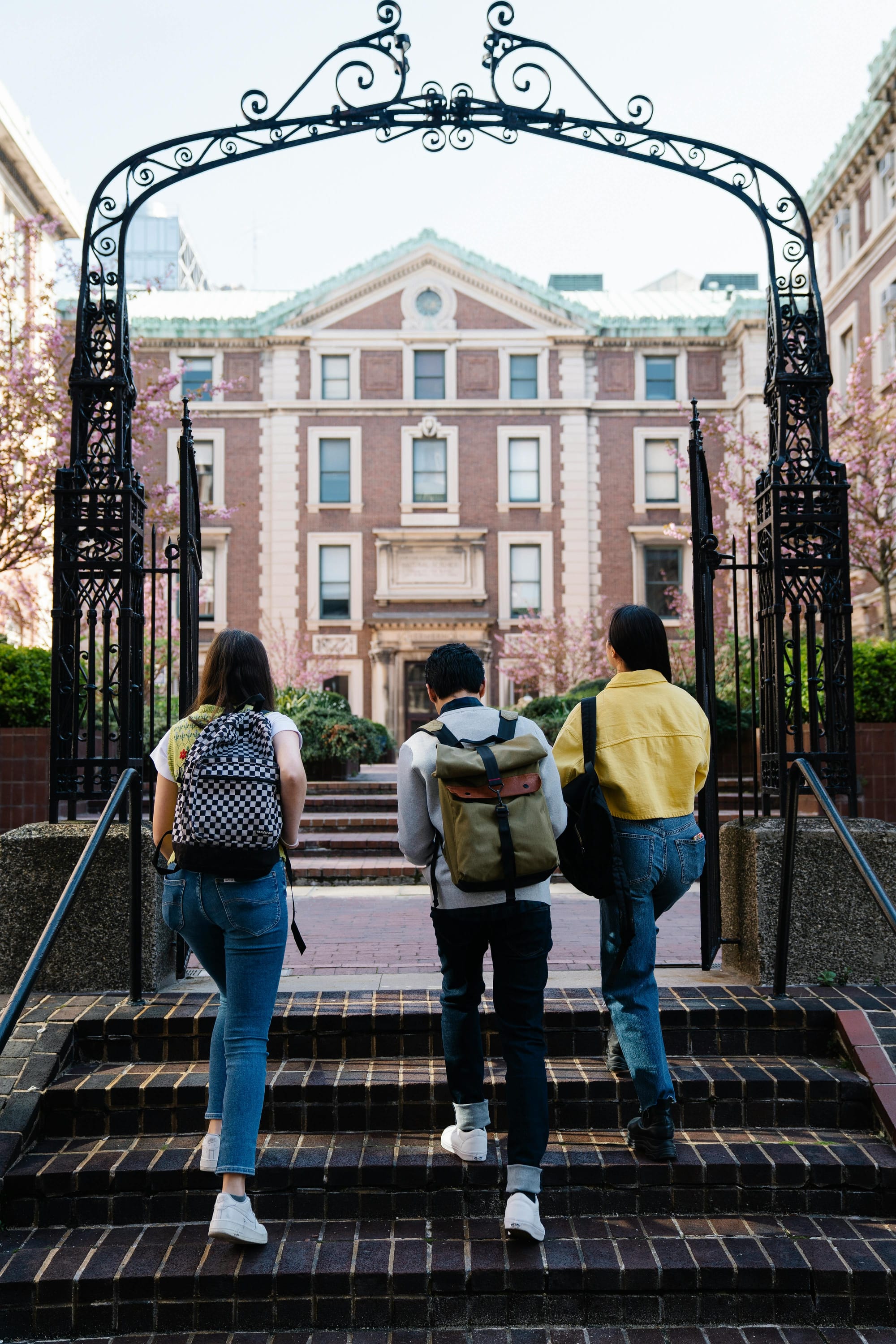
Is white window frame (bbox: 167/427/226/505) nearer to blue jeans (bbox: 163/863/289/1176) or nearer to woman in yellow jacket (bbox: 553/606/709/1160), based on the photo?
woman in yellow jacket (bbox: 553/606/709/1160)

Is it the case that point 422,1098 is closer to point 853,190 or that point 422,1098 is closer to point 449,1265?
point 449,1265

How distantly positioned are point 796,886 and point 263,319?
99.1ft

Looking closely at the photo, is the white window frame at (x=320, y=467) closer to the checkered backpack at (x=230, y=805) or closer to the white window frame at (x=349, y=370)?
the white window frame at (x=349, y=370)

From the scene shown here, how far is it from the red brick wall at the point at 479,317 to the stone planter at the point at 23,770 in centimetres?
2661

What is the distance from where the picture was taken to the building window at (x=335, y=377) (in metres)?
32.6

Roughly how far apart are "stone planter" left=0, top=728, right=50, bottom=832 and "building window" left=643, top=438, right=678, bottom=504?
26207 mm

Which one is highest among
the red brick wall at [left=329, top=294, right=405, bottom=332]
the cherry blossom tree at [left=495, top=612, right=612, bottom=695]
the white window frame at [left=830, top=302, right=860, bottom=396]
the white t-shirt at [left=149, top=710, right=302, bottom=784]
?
the red brick wall at [left=329, top=294, right=405, bottom=332]

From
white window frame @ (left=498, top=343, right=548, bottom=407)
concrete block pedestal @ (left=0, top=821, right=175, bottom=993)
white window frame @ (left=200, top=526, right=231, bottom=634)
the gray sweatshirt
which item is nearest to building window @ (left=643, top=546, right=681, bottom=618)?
white window frame @ (left=498, top=343, right=548, bottom=407)

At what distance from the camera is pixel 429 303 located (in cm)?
3284

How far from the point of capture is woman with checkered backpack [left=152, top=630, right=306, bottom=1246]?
3514mm

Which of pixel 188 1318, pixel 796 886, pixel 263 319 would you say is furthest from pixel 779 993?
pixel 263 319

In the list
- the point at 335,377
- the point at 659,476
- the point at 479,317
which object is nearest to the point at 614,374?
the point at 659,476

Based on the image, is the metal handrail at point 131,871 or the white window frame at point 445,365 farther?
the white window frame at point 445,365

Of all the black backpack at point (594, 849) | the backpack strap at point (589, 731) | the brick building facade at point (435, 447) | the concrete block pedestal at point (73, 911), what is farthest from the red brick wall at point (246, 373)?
the black backpack at point (594, 849)
